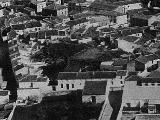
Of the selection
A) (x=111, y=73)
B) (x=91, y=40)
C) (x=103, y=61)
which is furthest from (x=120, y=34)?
(x=111, y=73)

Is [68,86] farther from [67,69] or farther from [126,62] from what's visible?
[126,62]

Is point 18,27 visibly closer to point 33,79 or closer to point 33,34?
point 33,34

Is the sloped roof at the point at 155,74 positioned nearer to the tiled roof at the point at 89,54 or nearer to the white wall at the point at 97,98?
the white wall at the point at 97,98

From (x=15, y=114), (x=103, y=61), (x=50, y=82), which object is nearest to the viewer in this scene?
(x=15, y=114)

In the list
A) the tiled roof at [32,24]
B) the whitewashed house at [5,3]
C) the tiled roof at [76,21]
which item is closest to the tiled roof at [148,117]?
the tiled roof at [76,21]

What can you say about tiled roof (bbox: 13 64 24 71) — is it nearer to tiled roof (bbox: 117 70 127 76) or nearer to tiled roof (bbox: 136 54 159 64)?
tiled roof (bbox: 117 70 127 76)

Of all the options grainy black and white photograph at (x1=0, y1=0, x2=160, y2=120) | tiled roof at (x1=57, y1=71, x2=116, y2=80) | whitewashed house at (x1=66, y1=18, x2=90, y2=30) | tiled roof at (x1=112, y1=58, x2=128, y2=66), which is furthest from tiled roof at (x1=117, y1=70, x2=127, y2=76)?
whitewashed house at (x1=66, y1=18, x2=90, y2=30)
